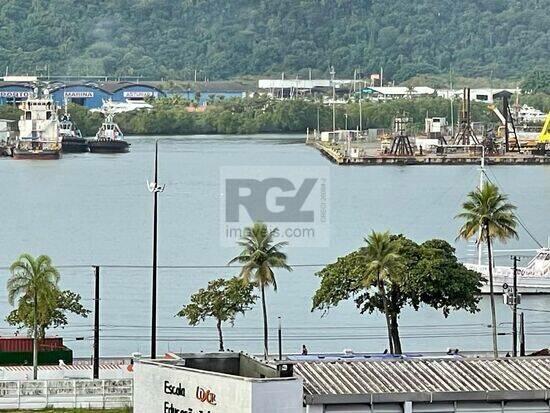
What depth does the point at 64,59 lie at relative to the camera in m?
→ 103

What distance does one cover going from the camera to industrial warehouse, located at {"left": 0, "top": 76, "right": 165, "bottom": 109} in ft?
271

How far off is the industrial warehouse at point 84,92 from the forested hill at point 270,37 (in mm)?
13903

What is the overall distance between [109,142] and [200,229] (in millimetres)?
29775

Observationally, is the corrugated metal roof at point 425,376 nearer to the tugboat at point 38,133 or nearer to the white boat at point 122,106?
the tugboat at point 38,133

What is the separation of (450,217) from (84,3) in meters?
75.2

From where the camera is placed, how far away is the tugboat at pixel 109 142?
63.3 metres

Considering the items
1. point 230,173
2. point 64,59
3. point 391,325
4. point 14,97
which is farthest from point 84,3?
point 391,325

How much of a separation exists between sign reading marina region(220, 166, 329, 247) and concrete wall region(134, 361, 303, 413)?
68.1 feet

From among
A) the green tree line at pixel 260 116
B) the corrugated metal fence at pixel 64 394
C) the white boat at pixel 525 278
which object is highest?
the green tree line at pixel 260 116

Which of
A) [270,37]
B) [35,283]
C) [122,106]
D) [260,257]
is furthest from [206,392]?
[270,37]

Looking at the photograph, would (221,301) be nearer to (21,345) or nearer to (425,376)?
(21,345)

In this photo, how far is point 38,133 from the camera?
6284cm

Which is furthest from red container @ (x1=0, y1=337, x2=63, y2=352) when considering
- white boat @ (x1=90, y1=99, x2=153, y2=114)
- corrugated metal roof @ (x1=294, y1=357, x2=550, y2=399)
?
white boat @ (x1=90, y1=99, x2=153, y2=114)

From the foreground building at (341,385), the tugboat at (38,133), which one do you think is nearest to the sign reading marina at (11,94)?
the tugboat at (38,133)
